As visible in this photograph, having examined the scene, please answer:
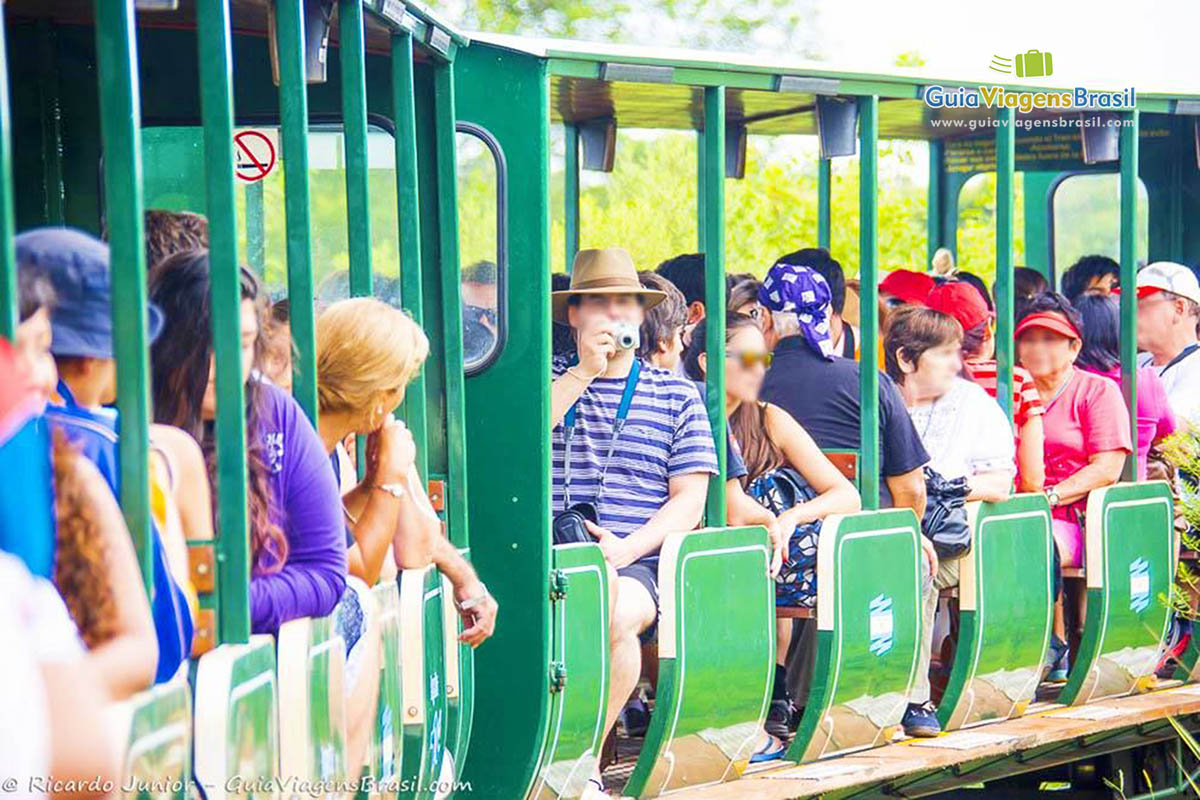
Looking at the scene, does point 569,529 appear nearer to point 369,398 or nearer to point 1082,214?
point 369,398

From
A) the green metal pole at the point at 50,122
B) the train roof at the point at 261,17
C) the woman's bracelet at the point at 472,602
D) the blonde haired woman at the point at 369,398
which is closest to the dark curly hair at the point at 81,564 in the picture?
the blonde haired woman at the point at 369,398

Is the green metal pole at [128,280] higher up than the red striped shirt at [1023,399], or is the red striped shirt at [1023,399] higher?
the green metal pole at [128,280]

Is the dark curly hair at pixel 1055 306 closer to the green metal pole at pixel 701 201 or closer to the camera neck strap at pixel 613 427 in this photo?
the green metal pole at pixel 701 201

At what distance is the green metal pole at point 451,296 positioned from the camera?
5.14 metres

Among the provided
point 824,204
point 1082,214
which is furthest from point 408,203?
point 1082,214

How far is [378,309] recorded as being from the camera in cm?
416

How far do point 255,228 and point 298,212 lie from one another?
1.58m

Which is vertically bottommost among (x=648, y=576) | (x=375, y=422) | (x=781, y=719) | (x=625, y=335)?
(x=781, y=719)

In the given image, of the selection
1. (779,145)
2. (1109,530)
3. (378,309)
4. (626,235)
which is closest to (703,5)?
(779,145)

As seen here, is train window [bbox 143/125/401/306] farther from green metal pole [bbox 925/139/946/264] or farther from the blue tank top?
green metal pole [bbox 925/139/946/264]

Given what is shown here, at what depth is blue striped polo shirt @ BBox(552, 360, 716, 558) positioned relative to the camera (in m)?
5.69

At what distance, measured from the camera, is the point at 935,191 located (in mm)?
9867

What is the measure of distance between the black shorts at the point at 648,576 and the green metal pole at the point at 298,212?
6.28 ft

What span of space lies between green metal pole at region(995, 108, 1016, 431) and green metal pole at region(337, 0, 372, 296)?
10.2 feet
